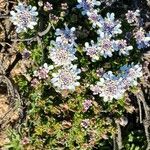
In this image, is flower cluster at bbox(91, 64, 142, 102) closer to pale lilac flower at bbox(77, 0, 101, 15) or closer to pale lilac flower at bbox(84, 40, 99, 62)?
pale lilac flower at bbox(84, 40, 99, 62)

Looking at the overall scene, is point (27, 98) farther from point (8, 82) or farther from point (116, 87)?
point (116, 87)

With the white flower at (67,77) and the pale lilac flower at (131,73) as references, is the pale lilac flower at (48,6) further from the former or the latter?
the pale lilac flower at (131,73)

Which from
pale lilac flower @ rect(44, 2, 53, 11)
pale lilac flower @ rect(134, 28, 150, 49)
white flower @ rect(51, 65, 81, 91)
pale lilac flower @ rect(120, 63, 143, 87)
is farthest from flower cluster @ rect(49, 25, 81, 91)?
pale lilac flower @ rect(134, 28, 150, 49)

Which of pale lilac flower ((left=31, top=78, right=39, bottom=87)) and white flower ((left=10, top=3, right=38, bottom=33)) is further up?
white flower ((left=10, top=3, right=38, bottom=33))

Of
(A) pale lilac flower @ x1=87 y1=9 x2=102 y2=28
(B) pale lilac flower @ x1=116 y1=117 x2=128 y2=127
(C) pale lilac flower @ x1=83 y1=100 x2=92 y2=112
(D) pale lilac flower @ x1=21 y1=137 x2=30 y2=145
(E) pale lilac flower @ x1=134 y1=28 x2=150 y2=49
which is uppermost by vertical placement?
(A) pale lilac flower @ x1=87 y1=9 x2=102 y2=28

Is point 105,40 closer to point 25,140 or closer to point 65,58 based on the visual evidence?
point 65,58

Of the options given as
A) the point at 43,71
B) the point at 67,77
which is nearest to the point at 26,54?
the point at 43,71

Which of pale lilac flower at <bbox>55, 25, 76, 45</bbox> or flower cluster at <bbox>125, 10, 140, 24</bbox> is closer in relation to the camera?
pale lilac flower at <bbox>55, 25, 76, 45</bbox>

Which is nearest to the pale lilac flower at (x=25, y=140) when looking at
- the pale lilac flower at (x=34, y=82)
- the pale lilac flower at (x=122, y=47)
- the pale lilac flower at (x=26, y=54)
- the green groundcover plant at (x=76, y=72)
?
the green groundcover plant at (x=76, y=72)
